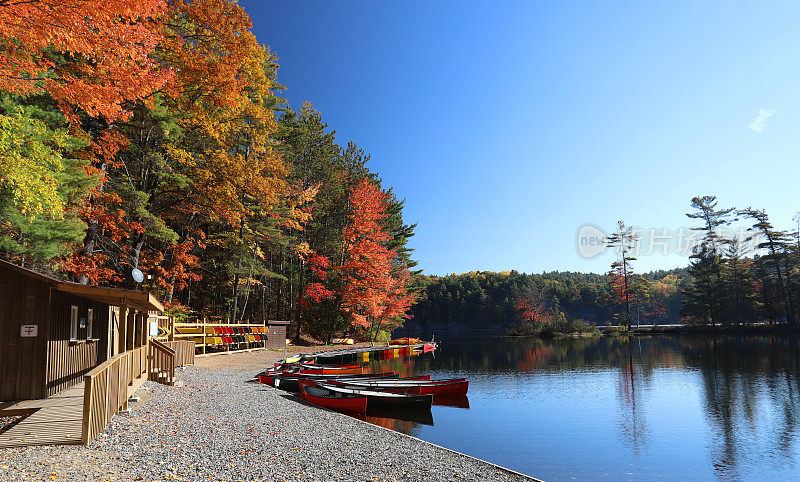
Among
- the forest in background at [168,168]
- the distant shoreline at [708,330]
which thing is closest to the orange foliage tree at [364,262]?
the forest in background at [168,168]

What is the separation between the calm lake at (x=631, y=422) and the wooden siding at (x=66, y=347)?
29.7 feet

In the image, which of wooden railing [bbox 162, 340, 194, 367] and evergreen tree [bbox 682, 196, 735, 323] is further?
evergreen tree [bbox 682, 196, 735, 323]

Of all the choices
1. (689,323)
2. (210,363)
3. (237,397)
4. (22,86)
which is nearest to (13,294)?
(22,86)

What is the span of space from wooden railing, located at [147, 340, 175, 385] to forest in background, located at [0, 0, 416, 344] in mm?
2382

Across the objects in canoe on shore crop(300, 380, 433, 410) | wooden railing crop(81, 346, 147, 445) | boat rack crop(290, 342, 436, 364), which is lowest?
boat rack crop(290, 342, 436, 364)

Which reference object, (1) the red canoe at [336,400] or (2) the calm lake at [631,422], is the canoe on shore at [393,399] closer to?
(1) the red canoe at [336,400]

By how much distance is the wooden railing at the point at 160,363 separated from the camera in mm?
14492

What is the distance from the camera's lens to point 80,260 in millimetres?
18750

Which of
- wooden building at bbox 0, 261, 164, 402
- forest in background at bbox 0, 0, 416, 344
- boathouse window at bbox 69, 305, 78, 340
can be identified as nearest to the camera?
wooden building at bbox 0, 261, 164, 402

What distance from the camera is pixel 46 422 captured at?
8273mm

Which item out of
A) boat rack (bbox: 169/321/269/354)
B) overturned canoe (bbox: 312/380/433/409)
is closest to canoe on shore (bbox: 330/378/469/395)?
overturned canoe (bbox: 312/380/433/409)

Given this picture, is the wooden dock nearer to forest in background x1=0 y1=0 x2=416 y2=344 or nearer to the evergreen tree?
forest in background x1=0 y1=0 x2=416 y2=344

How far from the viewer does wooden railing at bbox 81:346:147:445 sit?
713cm

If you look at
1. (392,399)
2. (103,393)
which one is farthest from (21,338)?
(392,399)
